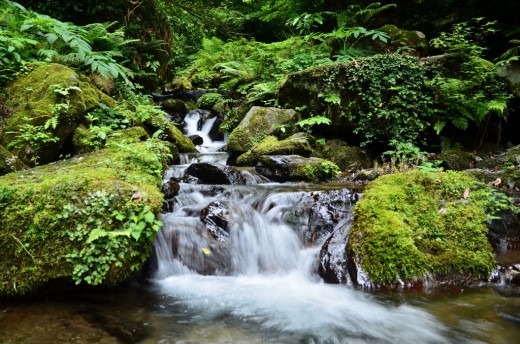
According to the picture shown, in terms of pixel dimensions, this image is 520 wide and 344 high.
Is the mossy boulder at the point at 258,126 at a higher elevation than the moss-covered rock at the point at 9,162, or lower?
higher

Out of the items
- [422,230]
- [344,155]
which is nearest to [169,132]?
[344,155]

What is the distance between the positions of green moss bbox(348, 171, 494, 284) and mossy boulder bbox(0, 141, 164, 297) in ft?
7.97

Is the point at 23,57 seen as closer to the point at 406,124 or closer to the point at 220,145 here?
the point at 220,145

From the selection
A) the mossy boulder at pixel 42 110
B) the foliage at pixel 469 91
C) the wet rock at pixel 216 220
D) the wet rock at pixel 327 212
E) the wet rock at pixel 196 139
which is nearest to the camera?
the wet rock at pixel 216 220

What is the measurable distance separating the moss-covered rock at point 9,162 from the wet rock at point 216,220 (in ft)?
8.84

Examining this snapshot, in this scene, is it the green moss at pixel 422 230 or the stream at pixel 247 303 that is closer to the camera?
the stream at pixel 247 303

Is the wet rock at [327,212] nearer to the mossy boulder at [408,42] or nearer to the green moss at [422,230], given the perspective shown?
the green moss at [422,230]

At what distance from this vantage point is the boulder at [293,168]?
6781 millimetres

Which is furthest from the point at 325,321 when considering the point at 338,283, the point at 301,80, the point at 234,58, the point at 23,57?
the point at 234,58

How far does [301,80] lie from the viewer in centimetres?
859

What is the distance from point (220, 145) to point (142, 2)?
18.7ft

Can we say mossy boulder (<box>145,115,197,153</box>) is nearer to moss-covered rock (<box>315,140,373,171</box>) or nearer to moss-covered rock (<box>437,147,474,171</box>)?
moss-covered rock (<box>315,140,373,171</box>)

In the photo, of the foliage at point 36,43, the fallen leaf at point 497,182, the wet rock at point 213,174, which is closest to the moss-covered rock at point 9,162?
the foliage at point 36,43

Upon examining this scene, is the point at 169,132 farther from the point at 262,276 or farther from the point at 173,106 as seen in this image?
the point at 262,276
